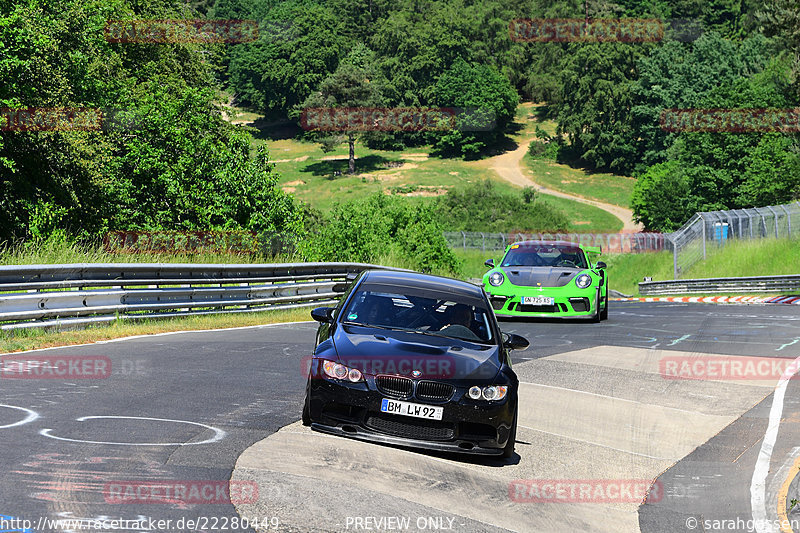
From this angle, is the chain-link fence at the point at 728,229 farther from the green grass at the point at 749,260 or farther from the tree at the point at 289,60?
the tree at the point at 289,60

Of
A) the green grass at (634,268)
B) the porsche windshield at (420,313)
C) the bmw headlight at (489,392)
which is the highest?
the porsche windshield at (420,313)

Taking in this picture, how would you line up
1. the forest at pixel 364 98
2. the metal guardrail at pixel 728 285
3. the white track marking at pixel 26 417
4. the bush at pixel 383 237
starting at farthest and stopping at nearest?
the bush at pixel 383 237 < the metal guardrail at pixel 728 285 < the forest at pixel 364 98 < the white track marking at pixel 26 417

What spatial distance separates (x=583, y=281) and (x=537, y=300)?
1005mm

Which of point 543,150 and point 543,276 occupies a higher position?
point 543,276

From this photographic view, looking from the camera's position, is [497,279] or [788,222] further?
[788,222]

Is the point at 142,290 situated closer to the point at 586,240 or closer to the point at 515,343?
the point at 515,343

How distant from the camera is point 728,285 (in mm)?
40281

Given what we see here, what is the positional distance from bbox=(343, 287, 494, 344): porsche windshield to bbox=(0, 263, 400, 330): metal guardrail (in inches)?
257

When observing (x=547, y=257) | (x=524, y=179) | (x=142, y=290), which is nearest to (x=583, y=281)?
(x=547, y=257)

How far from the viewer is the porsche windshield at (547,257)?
18672 millimetres

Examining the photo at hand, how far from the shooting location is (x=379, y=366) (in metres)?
7.51

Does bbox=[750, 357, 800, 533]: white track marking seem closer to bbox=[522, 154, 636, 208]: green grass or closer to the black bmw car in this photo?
the black bmw car

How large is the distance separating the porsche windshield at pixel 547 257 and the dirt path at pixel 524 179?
76193 millimetres

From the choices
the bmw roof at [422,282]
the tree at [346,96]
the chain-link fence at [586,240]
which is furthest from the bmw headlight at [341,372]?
the tree at [346,96]
